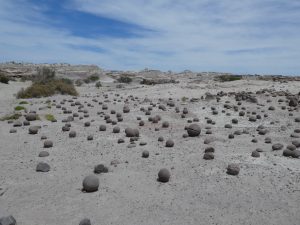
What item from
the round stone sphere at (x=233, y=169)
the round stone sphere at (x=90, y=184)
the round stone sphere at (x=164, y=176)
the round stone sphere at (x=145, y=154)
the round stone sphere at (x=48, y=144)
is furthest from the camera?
the round stone sphere at (x=48, y=144)

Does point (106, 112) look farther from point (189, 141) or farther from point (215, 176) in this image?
point (215, 176)

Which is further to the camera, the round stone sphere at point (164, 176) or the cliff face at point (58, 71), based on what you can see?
the cliff face at point (58, 71)

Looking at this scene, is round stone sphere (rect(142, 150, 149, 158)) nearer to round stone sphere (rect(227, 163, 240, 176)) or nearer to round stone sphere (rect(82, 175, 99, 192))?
round stone sphere (rect(227, 163, 240, 176))

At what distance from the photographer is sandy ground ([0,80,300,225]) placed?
7.02 metres

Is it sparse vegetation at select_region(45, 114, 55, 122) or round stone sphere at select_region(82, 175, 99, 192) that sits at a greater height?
round stone sphere at select_region(82, 175, 99, 192)

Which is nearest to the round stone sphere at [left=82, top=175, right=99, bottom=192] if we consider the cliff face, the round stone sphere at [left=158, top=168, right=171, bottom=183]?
the round stone sphere at [left=158, top=168, right=171, bottom=183]

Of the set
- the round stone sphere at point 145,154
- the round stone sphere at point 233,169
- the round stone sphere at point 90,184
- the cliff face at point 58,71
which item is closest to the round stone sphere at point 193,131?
the round stone sphere at point 145,154

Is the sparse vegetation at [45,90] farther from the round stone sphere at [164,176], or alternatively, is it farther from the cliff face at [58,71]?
the round stone sphere at [164,176]

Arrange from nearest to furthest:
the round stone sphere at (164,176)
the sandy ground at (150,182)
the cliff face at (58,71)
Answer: the sandy ground at (150,182)
the round stone sphere at (164,176)
the cliff face at (58,71)

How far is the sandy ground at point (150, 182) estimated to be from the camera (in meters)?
7.02

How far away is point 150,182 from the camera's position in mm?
8664

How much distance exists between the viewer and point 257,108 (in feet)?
63.9

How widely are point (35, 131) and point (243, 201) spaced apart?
8622 millimetres

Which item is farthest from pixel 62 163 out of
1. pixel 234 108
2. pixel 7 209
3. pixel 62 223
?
pixel 234 108
